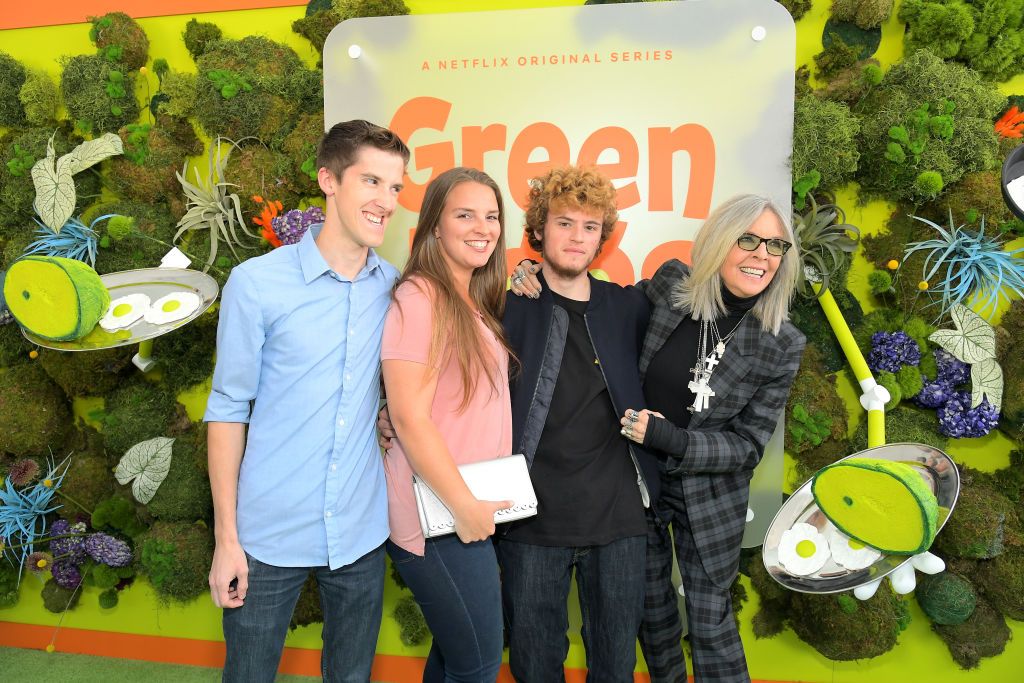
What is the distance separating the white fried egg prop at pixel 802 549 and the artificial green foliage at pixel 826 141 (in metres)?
1.13

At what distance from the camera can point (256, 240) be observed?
2.52 m

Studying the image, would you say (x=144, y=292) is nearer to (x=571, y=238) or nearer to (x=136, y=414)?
(x=136, y=414)

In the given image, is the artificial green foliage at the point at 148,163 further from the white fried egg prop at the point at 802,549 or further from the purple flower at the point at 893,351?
the purple flower at the point at 893,351

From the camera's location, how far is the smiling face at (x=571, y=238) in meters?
1.81

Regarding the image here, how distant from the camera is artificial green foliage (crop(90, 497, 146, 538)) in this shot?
2613 mm

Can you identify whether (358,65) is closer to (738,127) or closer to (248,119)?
(248,119)

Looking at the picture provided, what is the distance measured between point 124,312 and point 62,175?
0.81 m

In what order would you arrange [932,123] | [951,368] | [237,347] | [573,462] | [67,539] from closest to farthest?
[237,347], [573,462], [932,123], [951,368], [67,539]

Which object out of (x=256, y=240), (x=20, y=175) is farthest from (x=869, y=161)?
(x=20, y=175)

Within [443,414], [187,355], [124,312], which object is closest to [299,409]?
[443,414]

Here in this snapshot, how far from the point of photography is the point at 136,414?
263 centimetres

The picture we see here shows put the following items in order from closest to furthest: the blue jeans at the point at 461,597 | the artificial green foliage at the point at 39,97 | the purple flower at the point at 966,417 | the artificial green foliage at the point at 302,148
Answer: the blue jeans at the point at 461,597 → the purple flower at the point at 966,417 → the artificial green foliage at the point at 302,148 → the artificial green foliage at the point at 39,97

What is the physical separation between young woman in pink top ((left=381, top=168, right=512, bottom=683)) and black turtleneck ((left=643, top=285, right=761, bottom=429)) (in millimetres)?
490

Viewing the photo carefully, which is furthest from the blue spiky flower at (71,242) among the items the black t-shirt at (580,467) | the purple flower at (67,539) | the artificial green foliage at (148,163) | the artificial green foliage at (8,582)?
the black t-shirt at (580,467)
